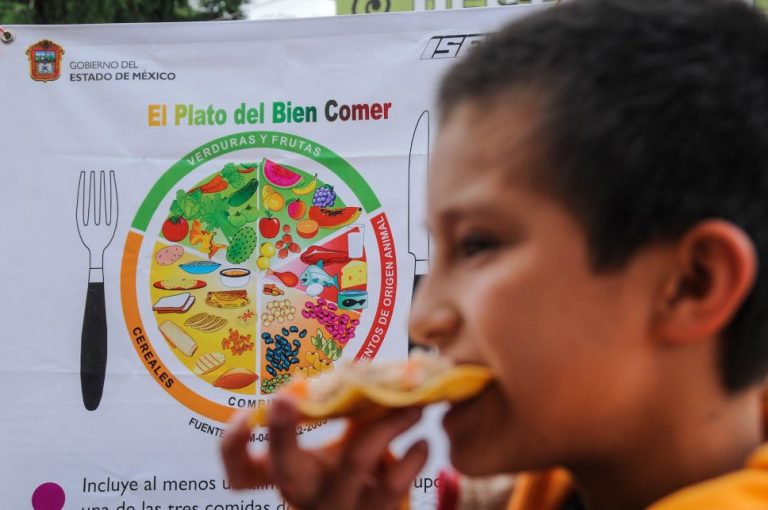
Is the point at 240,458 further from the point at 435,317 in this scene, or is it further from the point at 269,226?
the point at 269,226

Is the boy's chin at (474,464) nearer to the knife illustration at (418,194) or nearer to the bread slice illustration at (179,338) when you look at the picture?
the knife illustration at (418,194)

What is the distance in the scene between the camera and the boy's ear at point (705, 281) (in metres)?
0.56

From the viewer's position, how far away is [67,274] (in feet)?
6.14

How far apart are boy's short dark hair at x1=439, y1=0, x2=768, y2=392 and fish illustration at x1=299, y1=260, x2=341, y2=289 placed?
1.24m

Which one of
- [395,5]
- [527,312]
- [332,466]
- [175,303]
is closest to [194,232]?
[175,303]

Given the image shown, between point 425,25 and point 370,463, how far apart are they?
1.38 metres

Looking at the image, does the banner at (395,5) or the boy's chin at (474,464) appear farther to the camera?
the banner at (395,5)

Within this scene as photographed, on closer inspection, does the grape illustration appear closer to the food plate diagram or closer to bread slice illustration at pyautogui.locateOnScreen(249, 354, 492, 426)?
the food plate diagram

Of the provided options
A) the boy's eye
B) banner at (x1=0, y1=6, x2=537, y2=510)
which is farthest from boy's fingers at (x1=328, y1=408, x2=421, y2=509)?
banner at (x1=0, y1=6, x2=537, y2=510)

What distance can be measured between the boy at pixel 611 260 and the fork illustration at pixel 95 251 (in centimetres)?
132

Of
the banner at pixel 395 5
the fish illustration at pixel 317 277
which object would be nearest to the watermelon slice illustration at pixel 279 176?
the fish illustration at pixel 317 277

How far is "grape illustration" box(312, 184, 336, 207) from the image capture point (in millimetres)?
1854

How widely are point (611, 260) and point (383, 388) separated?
0.65ft

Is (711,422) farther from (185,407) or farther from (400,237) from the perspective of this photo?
(185,407)
